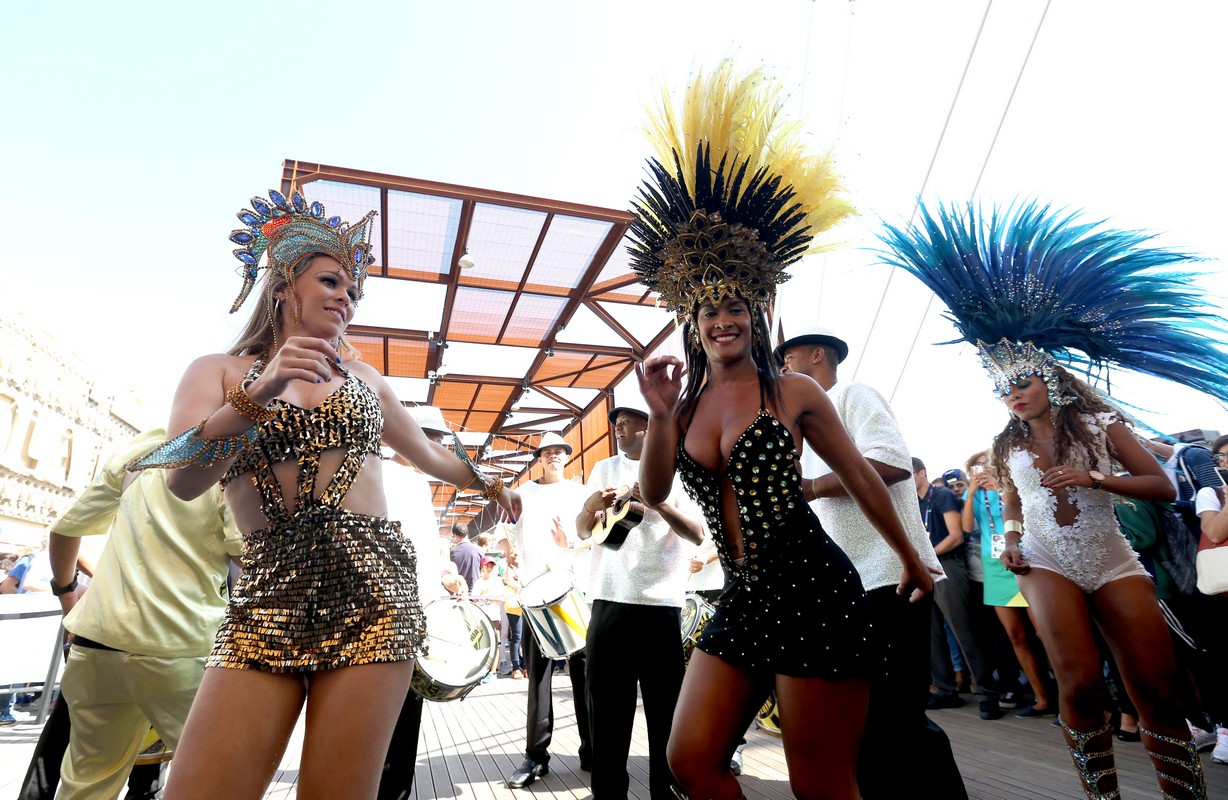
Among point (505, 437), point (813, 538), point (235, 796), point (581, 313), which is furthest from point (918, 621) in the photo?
point (505, 437)

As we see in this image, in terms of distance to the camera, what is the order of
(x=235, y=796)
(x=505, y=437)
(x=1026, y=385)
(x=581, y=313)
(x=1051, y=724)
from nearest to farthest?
1. (x=235, y=796)
2. (x=1026, y=385)
3. (x=1051, y=724)
4. (x=581, y=313)
5. (x=505, y=437)

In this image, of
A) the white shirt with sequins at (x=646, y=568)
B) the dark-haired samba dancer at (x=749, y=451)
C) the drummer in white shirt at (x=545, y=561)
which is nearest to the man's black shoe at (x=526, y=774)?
the drummer in white shirt at (x=545, y=561)

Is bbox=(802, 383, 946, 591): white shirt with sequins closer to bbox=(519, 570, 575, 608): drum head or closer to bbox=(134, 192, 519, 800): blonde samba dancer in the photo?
bbox=(134, 192, 519, 800): blonde samba dancer

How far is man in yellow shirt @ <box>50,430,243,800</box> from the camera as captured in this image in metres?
2.72

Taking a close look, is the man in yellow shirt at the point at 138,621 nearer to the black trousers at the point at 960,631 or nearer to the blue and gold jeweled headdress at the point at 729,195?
the blue and gold jeweled headdress at the point at 729,195

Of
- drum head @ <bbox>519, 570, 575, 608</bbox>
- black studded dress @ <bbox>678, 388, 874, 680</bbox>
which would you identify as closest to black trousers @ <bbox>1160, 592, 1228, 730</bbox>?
black studded dress @ <bbox>678, 388, 874, 680</bbox>

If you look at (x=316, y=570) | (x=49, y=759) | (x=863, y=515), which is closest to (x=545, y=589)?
(x=863, y=515)

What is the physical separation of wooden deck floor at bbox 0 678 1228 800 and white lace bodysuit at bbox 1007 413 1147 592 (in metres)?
1.07

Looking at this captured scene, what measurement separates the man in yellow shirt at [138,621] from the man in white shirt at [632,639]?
5.72 ft

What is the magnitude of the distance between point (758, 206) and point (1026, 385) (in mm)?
1796

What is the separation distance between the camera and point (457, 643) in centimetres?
320

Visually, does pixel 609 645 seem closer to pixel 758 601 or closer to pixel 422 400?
pixel 758 601

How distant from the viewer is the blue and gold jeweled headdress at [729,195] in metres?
2.41

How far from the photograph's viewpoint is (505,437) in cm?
1702
